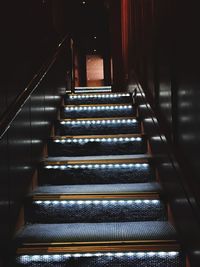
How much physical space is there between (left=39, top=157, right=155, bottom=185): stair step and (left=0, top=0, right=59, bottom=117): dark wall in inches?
30.0

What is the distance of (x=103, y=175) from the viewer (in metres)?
3.43

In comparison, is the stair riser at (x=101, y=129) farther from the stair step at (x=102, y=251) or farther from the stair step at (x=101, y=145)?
the stair step at (x=102, y=251)

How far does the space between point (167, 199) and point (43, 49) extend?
97.8 inches

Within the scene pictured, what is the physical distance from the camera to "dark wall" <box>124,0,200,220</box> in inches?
87.2

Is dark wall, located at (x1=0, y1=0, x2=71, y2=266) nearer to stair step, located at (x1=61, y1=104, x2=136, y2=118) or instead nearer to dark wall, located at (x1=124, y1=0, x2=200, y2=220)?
stair step, located at (x1=61, y1=104, x2=136, y2=118)

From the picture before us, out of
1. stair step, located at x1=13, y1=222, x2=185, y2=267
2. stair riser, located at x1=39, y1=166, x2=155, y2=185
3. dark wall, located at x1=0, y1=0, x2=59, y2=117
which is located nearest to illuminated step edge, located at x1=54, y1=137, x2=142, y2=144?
stair riser, located at x1=39, y1=166, x2=155, y2=185

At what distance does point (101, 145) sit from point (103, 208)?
109 centimetres

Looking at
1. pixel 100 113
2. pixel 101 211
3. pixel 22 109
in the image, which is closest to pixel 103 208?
pixel 101 211

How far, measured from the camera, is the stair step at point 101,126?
14.3ft

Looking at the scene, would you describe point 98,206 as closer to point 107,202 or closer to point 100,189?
point 107,202

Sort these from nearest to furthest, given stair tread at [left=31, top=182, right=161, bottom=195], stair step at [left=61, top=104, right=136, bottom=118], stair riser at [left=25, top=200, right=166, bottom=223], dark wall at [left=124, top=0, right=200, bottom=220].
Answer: dark wall at [left=124, top=0, right=200, bottom=220] → stair riser at [left=25, top=200, right=166, bottom=223] → stair tread at [left=31, top=182, right=161, bottom=195] → stair step at [left=61, top=104, right=136, bottom=118]

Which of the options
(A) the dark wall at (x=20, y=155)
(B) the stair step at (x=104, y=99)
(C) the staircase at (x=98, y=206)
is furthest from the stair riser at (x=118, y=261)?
(B) the stair step at (x=104, y=99)

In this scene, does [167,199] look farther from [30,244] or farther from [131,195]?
[30,244]

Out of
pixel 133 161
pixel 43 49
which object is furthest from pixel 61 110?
pixel 133 161
